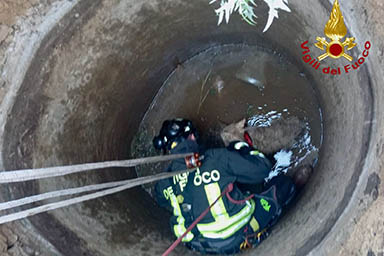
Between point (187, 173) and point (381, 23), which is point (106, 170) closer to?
point (187, 173)

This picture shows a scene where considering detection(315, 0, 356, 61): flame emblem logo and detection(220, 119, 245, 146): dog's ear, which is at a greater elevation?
detection(315, 0, 356, 61): flame emblem logo

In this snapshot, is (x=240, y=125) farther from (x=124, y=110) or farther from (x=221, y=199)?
(x=124, y=110)

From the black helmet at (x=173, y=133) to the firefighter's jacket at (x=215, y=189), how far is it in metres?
0.09

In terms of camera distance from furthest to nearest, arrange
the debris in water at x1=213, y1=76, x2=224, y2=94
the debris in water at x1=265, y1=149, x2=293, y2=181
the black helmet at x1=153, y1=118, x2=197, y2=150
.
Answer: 1. the debris in water at x1=213, y1=76, x2=224, y2=94
2. the debris in water at x1=265, y1=149, x2=293, y2=181
3. the black helmet at x1=153, y1=118, x2=197, y2=150

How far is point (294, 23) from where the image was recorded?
2.50 meters

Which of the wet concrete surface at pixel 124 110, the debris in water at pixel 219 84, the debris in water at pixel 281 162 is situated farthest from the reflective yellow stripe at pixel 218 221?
the debris in water at pixel 219 84

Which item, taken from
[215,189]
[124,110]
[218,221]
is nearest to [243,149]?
[215,189]

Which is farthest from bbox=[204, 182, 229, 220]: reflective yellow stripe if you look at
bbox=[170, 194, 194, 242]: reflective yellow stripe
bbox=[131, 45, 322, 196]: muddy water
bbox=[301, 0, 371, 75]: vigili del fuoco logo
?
bbox=[301, 0, 371, 75]: vigili del fuoco logo

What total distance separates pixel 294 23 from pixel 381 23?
756 mm

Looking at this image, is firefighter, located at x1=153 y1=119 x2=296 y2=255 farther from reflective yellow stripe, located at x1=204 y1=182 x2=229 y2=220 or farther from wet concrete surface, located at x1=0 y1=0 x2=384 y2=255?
wet concrete surface, located at x1=0 y1=0 x2=384 y2=255

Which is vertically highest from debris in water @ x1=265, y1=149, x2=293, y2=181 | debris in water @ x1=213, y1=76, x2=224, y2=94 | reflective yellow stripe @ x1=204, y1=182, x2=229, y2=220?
reflective yellow stripe @ x1=204, y1=182, x2=229, y2=220

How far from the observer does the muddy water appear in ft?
9.61

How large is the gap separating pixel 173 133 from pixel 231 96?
0.78 m

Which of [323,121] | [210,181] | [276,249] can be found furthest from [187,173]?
[323,121]
